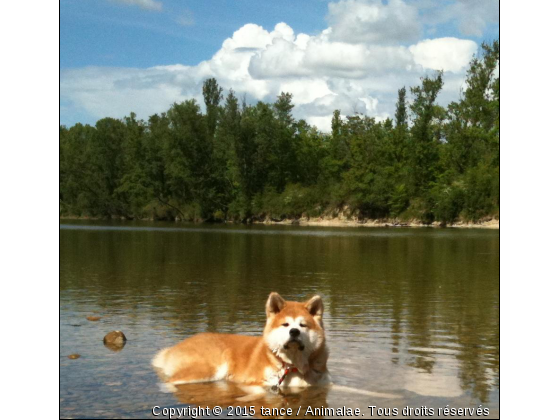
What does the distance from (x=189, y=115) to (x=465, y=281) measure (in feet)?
323

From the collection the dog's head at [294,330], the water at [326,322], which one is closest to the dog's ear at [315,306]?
the dog's head at [294,330]

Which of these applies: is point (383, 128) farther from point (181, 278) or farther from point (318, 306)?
point (318, 306)

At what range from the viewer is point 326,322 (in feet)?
51.5

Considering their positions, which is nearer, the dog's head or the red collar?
the dog's head

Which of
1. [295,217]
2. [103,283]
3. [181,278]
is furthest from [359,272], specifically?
[295,217]

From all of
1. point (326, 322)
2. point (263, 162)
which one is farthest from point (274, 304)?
point (263, 162)

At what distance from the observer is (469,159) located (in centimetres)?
10006

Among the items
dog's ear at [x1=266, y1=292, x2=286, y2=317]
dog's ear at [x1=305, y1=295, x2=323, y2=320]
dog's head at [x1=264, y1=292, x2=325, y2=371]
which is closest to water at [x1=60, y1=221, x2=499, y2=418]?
dog's head at [x1=264, y1=292, x2=325, y2=371]

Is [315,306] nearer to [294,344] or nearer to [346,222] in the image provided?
[294,344]

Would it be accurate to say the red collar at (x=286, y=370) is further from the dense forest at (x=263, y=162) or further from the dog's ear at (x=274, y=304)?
the dense forest at (x=263, y=162)

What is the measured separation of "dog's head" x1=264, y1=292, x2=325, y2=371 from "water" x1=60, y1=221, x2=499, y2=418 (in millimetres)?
579

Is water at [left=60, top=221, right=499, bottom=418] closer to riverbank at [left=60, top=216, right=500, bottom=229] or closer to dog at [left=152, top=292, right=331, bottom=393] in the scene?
dog at [left=152, top=292, right=331, bottom=393]

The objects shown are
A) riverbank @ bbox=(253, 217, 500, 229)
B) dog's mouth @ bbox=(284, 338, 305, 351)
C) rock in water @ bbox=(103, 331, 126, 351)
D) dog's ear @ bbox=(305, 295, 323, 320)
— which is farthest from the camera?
riverbank @ bbox=(253, 217, 500, 229)

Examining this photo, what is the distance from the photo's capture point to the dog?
9.09 meters
